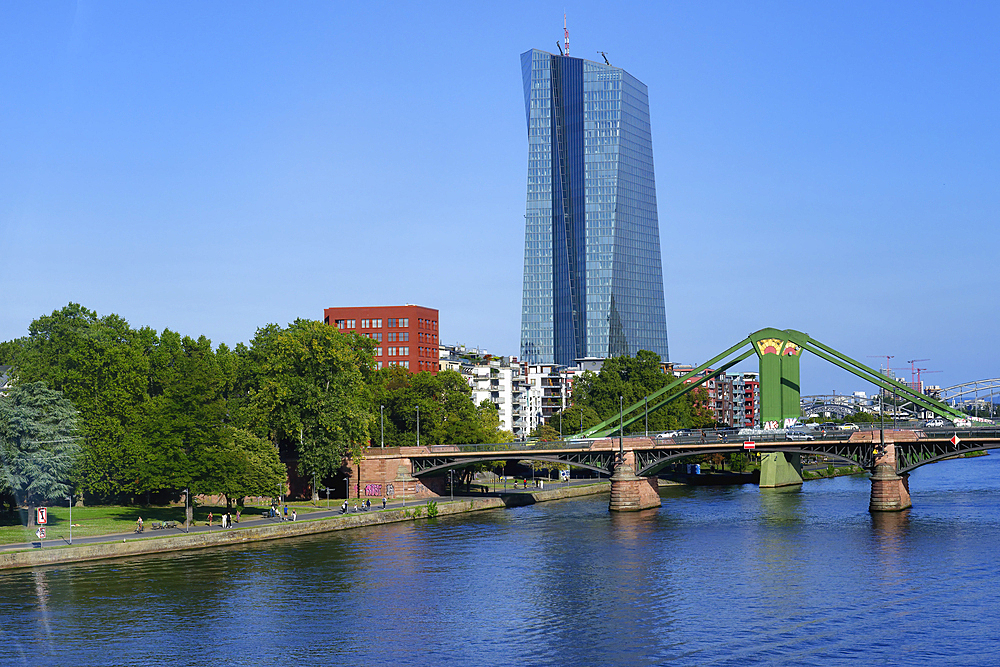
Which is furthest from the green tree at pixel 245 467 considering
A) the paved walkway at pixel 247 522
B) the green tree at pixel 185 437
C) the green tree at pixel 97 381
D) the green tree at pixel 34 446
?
the green tree at pixel 34 446

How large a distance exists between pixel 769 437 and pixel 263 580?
2820 inches

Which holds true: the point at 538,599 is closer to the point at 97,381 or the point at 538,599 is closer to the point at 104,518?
the point at 104,518

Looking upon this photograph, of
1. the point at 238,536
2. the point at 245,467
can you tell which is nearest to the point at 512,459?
the point at 245,467

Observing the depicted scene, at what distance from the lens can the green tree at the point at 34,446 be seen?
284ft

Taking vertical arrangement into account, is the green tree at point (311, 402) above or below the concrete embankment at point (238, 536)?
above

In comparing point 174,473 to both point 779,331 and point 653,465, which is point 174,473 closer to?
point 653,465

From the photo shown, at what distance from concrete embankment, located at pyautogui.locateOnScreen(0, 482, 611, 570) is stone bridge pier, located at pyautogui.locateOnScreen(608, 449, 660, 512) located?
1389 centimetres

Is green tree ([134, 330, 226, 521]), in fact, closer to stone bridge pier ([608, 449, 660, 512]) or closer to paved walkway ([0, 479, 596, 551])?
paved walkway ([0, 479, 596, 551])

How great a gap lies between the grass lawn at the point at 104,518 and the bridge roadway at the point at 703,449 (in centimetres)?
1742

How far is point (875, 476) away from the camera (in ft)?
378

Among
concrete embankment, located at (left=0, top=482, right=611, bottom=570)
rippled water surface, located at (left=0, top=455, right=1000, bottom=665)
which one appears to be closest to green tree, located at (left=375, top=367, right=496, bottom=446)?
concrete embankment, located at (left=0, top=482, right=611, bottom=570)

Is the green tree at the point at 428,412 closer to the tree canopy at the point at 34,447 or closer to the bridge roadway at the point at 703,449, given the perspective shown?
the bridge roadway at the point at 703,449

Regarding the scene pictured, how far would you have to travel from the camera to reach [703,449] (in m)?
126

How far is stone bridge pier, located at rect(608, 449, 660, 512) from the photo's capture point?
121312mm
